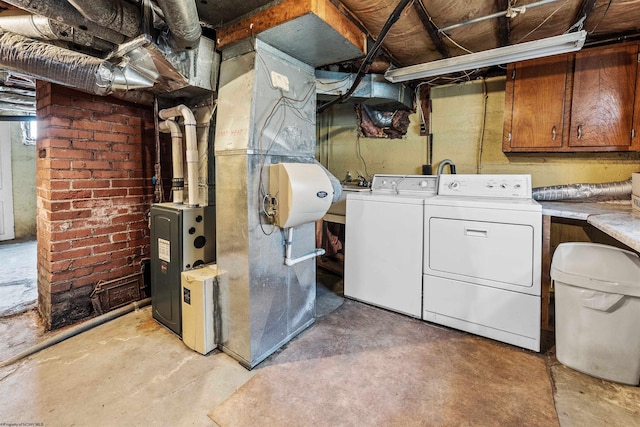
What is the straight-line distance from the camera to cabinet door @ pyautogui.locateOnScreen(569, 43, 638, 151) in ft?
7.63

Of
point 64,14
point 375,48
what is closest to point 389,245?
point 375,48

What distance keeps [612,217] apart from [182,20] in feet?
8.72

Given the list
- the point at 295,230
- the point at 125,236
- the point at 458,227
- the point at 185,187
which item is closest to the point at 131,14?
the point at 185,187

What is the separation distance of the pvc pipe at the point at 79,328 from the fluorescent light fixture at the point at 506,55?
9.77 ft

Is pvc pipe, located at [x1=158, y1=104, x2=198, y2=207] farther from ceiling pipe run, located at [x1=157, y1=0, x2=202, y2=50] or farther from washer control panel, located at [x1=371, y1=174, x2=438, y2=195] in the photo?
washer control panel, located at [x1=371, y1=174, x2=438, y2=195]

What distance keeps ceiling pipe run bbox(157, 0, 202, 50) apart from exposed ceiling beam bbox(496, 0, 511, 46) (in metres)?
1.75

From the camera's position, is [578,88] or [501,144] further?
[501,144]

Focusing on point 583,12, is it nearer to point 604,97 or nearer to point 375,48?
point 604,97

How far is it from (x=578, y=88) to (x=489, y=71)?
758 millimetres

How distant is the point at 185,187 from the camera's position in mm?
2521

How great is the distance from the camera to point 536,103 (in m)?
2.64

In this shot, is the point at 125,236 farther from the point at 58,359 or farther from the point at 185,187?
the point at 58,359

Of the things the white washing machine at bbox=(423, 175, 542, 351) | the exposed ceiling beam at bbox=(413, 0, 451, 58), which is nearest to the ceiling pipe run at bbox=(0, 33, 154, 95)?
the exposed ceiling beam at bbox=(413, 0, 451, 58)

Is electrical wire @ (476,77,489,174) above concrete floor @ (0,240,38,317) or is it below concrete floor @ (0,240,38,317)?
above
